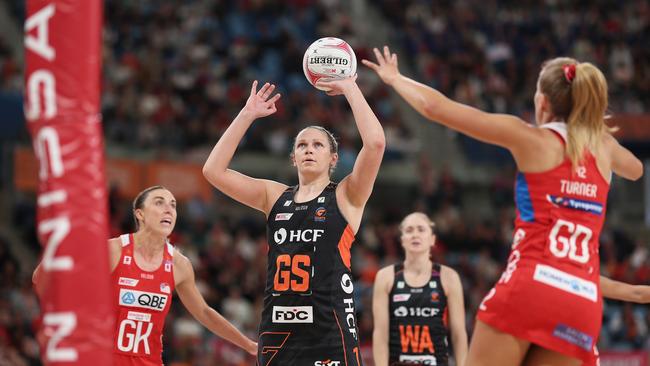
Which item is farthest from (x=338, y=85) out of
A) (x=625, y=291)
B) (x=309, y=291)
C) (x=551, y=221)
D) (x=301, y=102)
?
(x=301, y=102)

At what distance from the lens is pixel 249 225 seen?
1823 cm

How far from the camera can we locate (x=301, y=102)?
20578 mm

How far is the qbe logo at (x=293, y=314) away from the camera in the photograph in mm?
6164

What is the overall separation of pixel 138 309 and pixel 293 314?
5.14ft

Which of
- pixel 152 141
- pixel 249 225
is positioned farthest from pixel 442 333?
pixel 152 141

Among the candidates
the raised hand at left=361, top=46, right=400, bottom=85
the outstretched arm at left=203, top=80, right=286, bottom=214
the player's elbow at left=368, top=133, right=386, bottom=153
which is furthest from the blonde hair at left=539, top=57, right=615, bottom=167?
the outstretched arm at left=203, top=80, right=286, bottom=214

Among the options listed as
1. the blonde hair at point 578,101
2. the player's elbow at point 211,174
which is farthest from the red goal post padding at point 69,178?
the blonde hair at point 578,101

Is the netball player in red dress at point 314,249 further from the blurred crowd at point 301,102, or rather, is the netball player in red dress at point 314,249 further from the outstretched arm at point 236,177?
the blurred crowd at point 301,102

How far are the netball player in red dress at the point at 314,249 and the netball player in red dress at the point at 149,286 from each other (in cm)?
109

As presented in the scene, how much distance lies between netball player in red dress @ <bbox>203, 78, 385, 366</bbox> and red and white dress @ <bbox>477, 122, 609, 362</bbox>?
1.46m

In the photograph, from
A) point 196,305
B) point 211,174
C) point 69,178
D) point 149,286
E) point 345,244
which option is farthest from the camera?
point 196,305

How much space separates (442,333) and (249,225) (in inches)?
389

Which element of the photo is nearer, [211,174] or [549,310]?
[549,310]

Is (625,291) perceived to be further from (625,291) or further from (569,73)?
(569,73)
